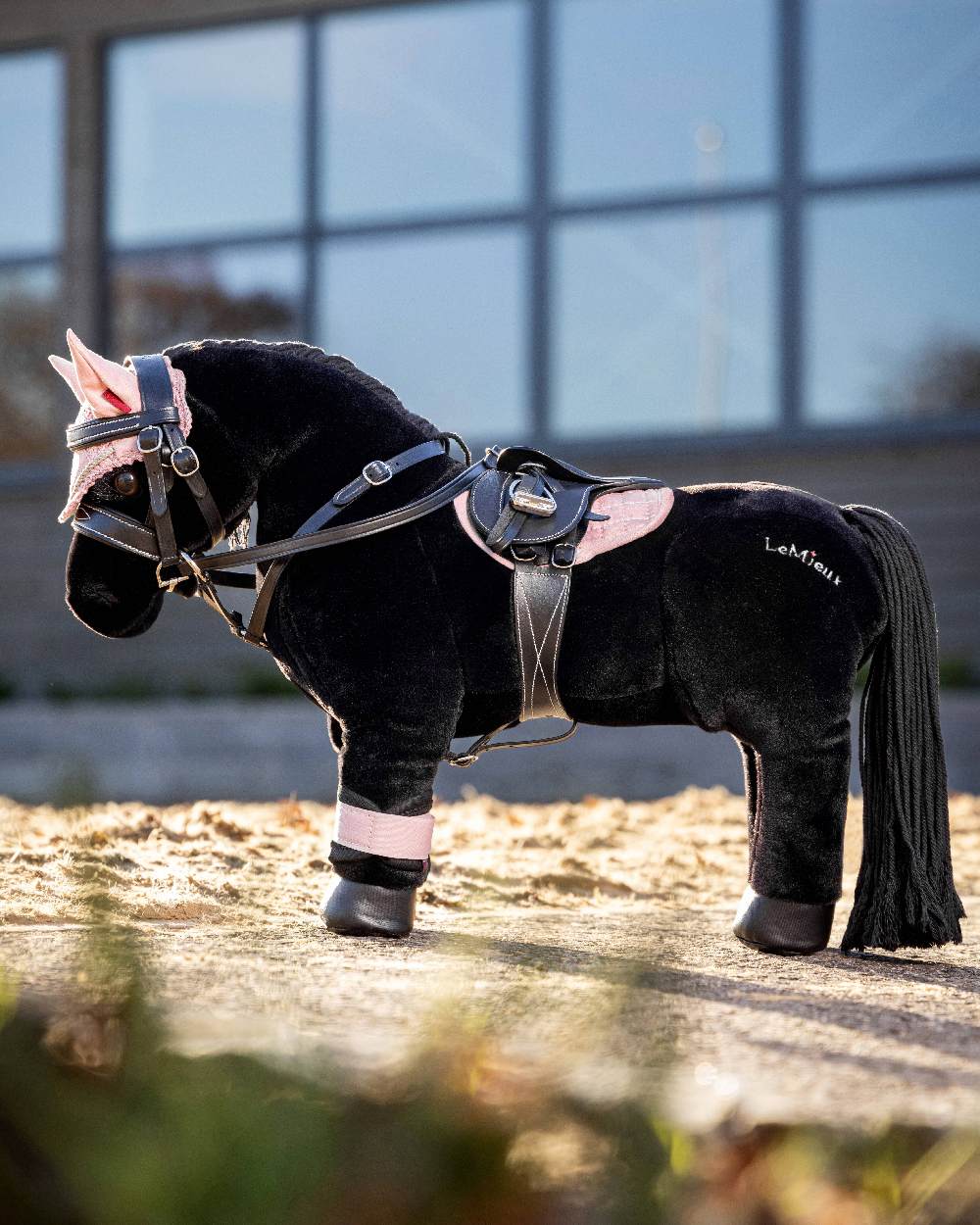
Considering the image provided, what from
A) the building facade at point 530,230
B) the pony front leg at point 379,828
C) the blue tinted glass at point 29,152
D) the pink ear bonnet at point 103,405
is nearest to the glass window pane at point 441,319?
the building facade at point 530,230

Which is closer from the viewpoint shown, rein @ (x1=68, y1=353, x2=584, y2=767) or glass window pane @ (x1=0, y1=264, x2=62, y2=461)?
rein @ (x1=68, y1=353, x2=584, y2=767)

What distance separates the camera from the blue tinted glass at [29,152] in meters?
8.71

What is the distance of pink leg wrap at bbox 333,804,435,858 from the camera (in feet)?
7.41

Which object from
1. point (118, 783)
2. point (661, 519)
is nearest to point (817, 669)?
point (661, 519)

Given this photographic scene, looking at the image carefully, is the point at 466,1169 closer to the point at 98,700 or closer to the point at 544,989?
the point at 544,989

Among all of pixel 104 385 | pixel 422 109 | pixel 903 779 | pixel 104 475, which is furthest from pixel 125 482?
pixel 422 109

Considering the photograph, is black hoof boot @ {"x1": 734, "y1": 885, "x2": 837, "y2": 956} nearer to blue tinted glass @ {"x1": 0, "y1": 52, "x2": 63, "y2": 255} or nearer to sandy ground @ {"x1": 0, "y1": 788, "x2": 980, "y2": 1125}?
sandy ground @ {"x1": 0, "y1": 788, "x2": 980, "y2": 1125}

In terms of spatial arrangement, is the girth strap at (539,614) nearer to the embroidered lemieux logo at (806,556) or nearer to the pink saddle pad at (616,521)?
the pink saddle pad at (616,521)

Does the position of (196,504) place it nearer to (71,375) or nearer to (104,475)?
(104,475)

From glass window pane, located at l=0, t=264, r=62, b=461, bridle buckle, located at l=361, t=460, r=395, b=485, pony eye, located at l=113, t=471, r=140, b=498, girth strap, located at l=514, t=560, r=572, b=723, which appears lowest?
girth strap, located at l=514, t=560, r=572, b=723

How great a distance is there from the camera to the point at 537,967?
1998mm

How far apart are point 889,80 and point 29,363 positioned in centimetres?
555

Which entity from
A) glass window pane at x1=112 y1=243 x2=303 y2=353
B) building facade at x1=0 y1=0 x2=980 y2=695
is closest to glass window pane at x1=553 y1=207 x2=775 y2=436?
building facade at x1=0 y1=0 x2=980 y2=695

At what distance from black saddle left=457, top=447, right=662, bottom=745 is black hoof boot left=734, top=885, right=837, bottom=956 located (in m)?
0.47
